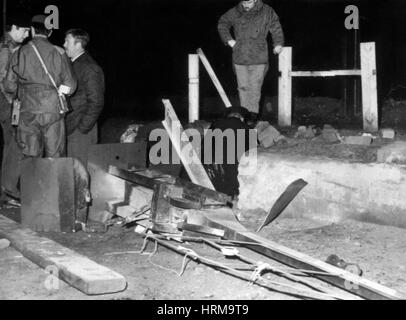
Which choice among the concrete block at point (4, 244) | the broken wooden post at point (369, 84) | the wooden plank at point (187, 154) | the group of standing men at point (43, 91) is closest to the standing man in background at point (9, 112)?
the group of standing men at point (43, 91)

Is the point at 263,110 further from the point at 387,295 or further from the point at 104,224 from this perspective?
the point at 387,295

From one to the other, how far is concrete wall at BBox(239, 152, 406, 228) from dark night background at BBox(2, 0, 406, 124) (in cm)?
643

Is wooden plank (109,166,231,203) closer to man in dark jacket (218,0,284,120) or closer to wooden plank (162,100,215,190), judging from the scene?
wooden plank (162,100,215,190)

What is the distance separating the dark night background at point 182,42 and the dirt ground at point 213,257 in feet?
21.9

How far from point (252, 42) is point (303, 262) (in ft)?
13.0

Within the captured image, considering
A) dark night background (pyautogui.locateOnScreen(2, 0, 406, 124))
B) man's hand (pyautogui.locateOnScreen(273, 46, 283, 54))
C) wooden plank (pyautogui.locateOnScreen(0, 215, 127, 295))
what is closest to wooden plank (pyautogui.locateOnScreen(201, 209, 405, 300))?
wooden plank (pyautogui.locateOnScreen(0, 215, 127, 295))

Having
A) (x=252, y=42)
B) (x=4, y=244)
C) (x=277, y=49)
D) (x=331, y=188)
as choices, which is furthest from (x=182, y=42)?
(x=4, y=244)

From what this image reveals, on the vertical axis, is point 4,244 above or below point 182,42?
below

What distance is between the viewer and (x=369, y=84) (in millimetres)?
6973

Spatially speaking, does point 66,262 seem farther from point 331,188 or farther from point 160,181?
point 331,188
